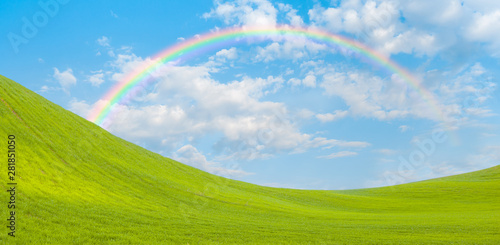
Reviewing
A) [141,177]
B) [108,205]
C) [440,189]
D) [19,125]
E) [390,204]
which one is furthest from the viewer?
[440,189]

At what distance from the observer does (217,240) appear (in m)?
28.7

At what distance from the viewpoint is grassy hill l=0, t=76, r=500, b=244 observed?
28.4m

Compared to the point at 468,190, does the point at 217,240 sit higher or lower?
lower

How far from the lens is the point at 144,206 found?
157 feet

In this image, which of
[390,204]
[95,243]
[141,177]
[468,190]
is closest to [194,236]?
[95,243]

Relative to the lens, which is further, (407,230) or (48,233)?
(407,230)

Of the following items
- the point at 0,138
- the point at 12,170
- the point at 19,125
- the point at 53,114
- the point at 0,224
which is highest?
the point at 53,114

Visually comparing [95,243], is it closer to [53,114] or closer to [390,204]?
[53,114]

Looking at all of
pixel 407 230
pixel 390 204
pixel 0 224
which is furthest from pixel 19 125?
pixel 390 204

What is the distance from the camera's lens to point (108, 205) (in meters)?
41.8

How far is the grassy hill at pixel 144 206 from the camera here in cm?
2844

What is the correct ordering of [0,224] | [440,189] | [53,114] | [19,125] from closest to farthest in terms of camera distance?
[0,224] → [19,125] → [53,114] → [440,189]

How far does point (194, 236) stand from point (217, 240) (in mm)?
2472

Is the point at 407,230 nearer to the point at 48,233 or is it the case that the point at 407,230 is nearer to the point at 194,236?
the point at 194,236
